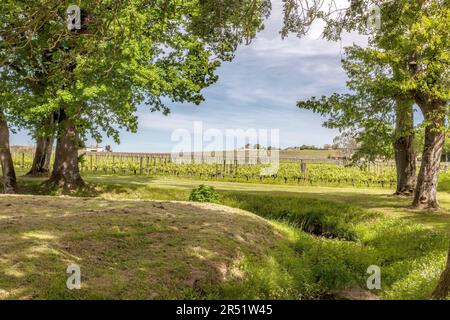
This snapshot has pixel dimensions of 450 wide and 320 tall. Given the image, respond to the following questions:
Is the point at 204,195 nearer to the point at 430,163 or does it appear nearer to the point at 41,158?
the point at 430,163

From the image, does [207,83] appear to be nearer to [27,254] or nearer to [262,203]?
[262,203]

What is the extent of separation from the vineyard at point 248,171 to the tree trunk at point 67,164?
531 centimetres

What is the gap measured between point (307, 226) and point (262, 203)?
331 cm

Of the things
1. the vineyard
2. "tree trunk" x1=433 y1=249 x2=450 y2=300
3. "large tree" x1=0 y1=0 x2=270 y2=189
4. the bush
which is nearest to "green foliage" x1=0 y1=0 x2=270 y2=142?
"large tree" x1=0 y1=0 x2=270 y2=189

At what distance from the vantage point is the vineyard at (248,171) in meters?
33.0

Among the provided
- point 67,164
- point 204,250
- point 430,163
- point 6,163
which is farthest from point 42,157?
point 430,163

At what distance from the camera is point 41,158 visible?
31.1 m

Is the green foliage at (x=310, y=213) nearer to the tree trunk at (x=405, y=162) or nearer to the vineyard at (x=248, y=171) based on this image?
the tree trunk at (x=405, y=162)

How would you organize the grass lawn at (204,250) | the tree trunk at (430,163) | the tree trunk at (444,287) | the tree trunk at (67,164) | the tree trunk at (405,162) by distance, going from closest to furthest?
the tree trunk at (444,287)
the grass lawn at (204,250)
the tree trunk at (430,163)
the tree trunk at (405,162)
the tree trunk at (67,164)

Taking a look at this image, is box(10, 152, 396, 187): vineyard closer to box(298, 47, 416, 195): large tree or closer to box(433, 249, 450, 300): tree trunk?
box(298, 47, 416, 195): large tree

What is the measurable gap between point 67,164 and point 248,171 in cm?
1495

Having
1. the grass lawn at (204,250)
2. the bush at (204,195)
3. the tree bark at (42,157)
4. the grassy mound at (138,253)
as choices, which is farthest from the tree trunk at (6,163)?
the bush at (204,195)

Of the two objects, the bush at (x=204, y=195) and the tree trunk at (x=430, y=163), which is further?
the bush at (x=204, y=195)

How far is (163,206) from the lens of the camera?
15680mm
